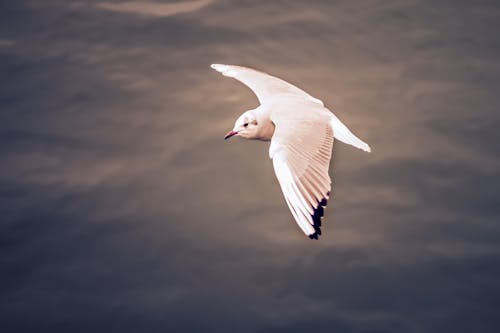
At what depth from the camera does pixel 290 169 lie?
491 centimetres

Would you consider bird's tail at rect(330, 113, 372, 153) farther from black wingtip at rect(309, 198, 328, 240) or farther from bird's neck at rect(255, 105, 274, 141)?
black wingtip at rect(309, 198, 328, 240)

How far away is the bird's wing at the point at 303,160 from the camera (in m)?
4.64

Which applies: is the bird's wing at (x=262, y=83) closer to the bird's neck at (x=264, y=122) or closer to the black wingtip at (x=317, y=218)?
the bird's neck at (x=264, y=122)

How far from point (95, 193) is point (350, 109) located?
2.28 m

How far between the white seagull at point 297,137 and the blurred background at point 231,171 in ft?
1.86

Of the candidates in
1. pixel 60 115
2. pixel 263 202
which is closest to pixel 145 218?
pixel 263 202

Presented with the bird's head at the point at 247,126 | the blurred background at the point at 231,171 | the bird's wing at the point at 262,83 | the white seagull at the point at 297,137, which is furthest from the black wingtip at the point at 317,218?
the bird's wing at the point at 262,83

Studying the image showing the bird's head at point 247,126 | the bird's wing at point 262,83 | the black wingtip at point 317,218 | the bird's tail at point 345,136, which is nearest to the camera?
the black wingtip at point 317,218

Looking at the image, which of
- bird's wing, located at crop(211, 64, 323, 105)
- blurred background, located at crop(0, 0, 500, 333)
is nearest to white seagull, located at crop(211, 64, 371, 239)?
bird's wing, located at crop(211, 64, 323, 105)

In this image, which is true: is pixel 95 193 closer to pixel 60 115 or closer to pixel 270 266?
pixel 60 115

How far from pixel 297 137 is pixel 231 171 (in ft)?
3.91

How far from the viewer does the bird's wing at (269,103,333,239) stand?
464 centimetres

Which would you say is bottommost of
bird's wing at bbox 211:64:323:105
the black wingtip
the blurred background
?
the blurred background

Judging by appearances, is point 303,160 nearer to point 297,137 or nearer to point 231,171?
point 297,137
